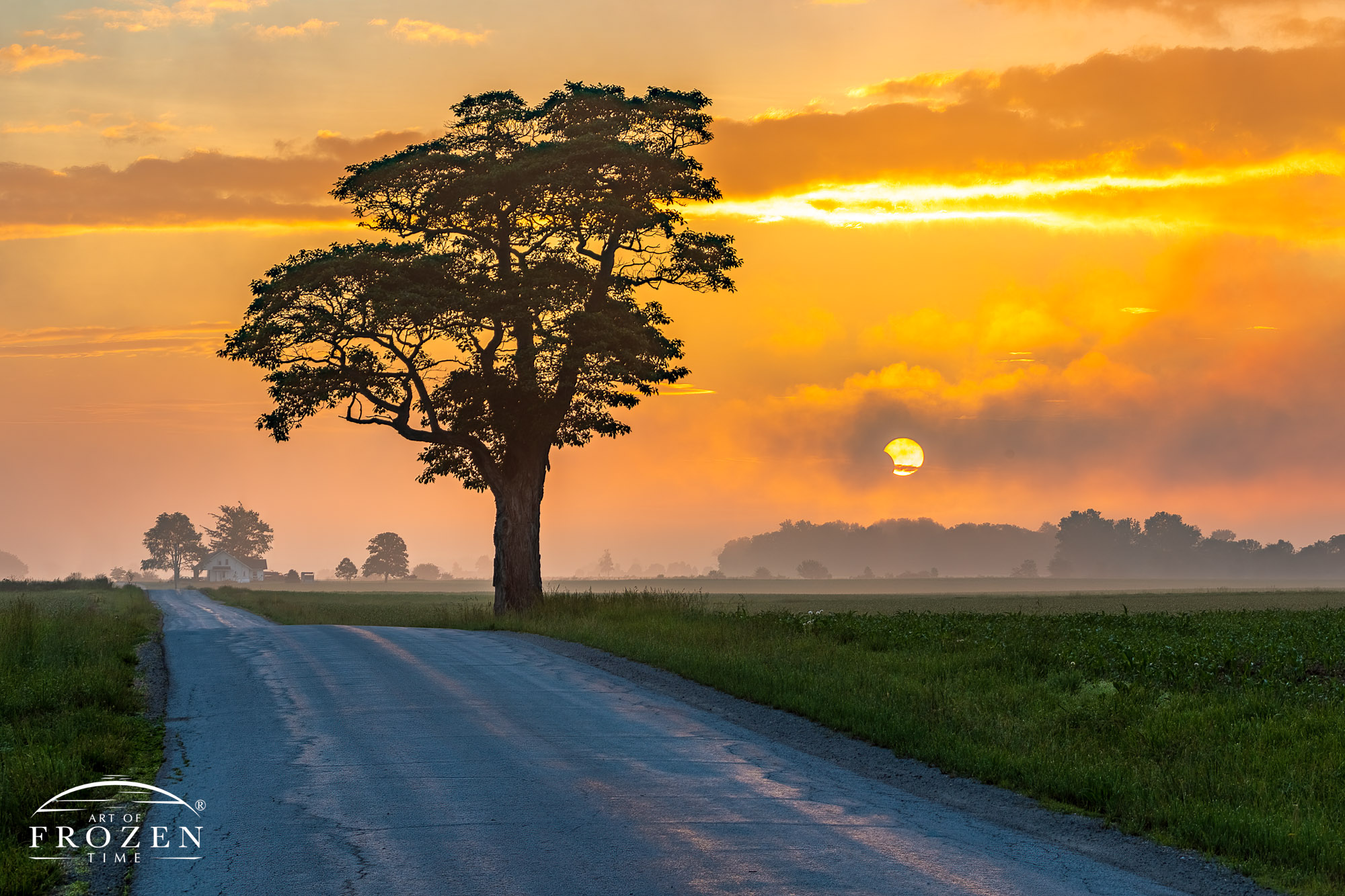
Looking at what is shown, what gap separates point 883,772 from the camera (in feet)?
40.0

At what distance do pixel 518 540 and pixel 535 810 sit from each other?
27688mm

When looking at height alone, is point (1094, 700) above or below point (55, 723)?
below

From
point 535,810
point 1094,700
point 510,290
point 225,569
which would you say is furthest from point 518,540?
point 225,569

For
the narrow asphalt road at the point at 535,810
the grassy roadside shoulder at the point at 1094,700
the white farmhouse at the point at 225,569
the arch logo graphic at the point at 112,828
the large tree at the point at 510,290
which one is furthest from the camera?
the white farmhouse at the point at 225,569

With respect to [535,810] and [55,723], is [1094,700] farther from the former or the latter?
[55,723]

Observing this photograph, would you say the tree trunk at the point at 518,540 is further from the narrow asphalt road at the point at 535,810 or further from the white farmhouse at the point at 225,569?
the white farmhouse at the point at 225,569

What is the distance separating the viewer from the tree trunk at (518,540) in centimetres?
3700

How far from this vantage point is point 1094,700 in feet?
52.1

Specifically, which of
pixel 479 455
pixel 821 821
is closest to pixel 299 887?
pixel 821 821

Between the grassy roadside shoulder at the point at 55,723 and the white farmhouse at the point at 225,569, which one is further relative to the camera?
the white farmhouse at the point at 225,569

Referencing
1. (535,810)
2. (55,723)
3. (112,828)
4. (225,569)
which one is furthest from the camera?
(225,569)

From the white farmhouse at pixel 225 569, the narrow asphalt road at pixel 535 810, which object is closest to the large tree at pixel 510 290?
the narrow asphalt road at pixel 535 810

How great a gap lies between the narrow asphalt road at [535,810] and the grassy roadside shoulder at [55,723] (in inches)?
22.6

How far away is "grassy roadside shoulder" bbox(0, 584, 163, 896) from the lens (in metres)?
9.64
